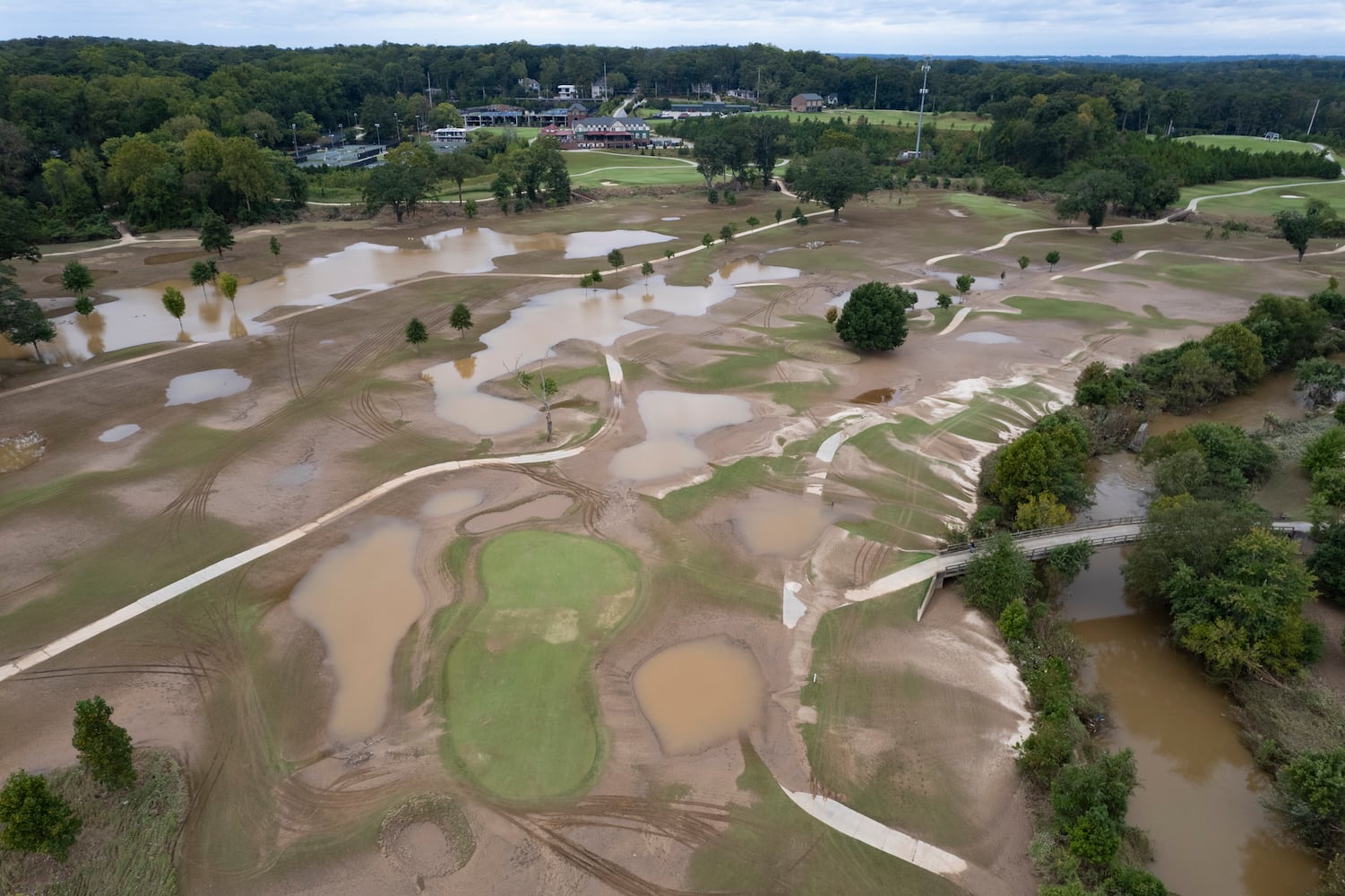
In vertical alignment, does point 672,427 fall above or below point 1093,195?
below

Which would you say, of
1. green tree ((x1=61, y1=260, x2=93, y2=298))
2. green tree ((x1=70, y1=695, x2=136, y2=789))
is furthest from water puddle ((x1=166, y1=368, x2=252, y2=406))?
green tree ((x1=70, y1=695, x2=136, y2=789))

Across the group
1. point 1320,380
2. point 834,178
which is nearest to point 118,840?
point 1320,380

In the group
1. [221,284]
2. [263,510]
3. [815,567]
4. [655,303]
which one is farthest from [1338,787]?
[221,284]

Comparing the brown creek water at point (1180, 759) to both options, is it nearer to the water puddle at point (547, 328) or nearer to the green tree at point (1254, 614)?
the green tree at point (1254, 614)

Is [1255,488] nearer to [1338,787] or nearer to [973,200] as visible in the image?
[1338,787]

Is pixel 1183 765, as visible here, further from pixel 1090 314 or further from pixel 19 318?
pixel 19 318
